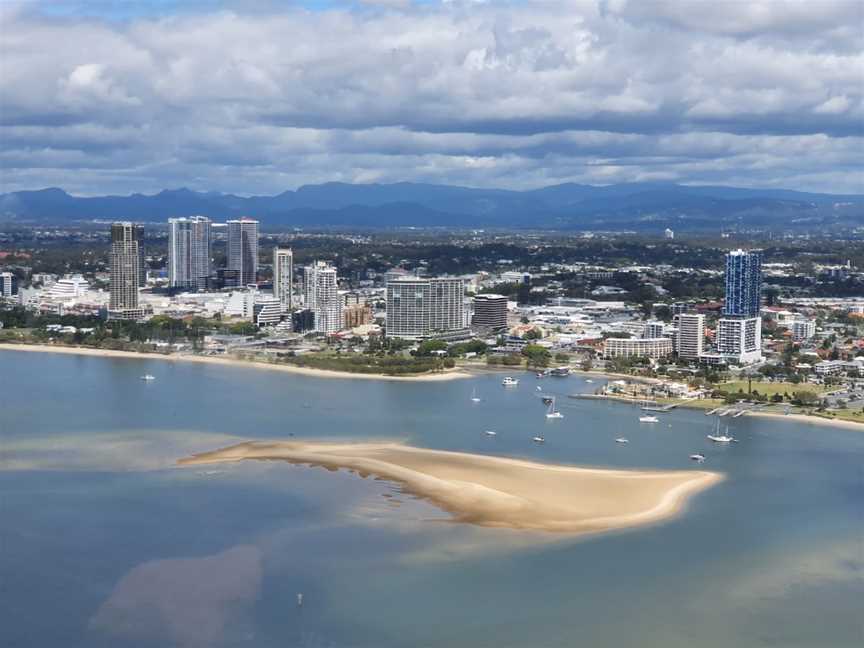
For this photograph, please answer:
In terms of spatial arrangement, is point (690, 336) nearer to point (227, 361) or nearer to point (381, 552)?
point (227, 361)

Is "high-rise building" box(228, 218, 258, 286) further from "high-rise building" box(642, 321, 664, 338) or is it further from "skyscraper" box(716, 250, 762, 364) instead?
"skyscraper" box(716, 250, 762, 364)

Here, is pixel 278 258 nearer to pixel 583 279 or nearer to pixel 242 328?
pixel 242 328

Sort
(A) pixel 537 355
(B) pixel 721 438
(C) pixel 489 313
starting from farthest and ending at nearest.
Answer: (C) pixel 489 313
(A) pixel 537 355
(B) pixel 721 438

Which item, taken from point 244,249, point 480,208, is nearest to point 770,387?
point 244,249

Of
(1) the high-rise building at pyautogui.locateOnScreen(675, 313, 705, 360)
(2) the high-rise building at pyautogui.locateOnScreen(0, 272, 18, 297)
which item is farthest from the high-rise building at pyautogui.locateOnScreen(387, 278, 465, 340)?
(2) the high-rise building at pyautogui.locateOnScreen(0, 272, 18, 297)

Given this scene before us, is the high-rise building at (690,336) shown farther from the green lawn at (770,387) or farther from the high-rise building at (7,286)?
the high-rise building at (7,286)

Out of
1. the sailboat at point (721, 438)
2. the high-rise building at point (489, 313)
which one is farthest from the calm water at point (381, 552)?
the high-rise building at point (489, 313)

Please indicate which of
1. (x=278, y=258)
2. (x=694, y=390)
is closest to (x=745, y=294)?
(x=694, y=390)
